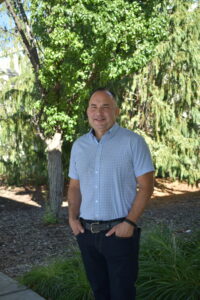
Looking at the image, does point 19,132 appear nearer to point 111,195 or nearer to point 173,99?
point 173,99

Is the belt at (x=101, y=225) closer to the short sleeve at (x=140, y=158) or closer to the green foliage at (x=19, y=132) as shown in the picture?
the short sleeve at (x=140, y=158)

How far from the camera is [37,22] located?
7234 mm

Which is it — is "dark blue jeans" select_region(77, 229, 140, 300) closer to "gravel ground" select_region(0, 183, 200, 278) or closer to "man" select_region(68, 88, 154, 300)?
"man" select_region(68, 88, 154, 300)

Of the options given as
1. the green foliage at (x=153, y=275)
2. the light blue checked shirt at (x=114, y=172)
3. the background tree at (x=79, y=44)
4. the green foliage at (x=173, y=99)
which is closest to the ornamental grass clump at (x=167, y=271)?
the green foliage at (x=153, y=275)

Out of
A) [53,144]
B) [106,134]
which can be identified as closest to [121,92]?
[53,144]

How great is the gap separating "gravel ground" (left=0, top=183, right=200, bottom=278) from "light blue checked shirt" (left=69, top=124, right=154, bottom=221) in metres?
2.06

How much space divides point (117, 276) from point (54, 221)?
567 cm

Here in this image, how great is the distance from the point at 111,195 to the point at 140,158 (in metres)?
0.28

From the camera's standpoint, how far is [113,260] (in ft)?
8.30

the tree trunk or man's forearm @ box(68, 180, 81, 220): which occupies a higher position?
man's forearm @ box(68, 180, 81, 220)

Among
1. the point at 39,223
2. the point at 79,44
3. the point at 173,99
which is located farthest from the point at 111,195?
the point at 173,99

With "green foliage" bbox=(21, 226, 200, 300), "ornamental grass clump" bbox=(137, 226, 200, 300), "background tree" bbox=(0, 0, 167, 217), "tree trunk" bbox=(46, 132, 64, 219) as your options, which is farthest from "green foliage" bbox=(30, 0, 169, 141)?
"ornamental grass clump" bbox=(137, 226, 200, 300)

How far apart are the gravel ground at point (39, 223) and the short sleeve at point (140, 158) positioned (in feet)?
7.04

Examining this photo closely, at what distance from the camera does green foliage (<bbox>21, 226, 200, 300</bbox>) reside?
11.9ft
